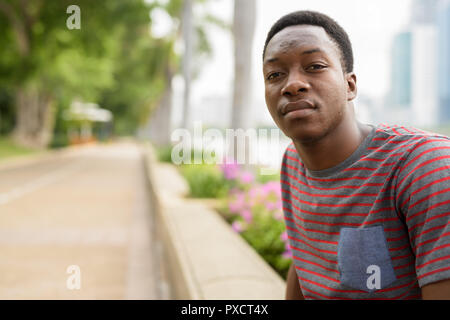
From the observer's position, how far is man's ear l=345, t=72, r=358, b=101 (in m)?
1.57

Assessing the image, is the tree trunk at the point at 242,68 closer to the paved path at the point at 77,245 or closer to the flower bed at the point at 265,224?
the paved path at the point at 77,245

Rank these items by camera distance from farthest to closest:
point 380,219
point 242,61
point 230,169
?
point 242,61 < point 230,169 < point 380,219

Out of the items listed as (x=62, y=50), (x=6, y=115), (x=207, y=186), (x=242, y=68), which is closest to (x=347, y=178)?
(x=207, y=186)

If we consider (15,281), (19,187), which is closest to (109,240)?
(15,281)

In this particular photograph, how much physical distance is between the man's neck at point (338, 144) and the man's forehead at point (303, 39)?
0.25 meters

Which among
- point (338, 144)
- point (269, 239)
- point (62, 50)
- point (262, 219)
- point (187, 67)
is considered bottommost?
point (269, 239)

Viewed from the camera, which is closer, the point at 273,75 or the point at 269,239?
the point at 273,75

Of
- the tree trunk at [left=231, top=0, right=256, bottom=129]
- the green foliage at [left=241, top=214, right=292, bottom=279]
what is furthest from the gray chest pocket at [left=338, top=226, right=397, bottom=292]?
the tree trunk at [left=231, top=0, right=256, bottom=129]

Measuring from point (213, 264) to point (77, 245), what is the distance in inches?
135

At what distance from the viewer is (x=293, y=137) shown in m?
1.54

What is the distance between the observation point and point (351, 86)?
5.20 feet

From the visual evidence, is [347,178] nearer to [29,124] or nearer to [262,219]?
[262,219]

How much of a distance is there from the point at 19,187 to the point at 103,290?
9.25 m
